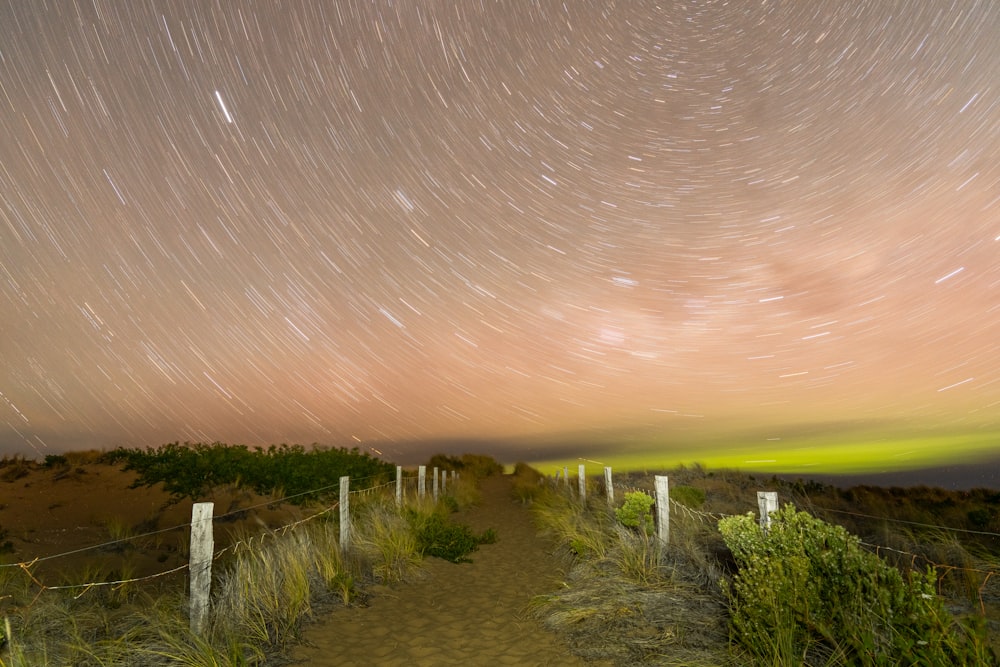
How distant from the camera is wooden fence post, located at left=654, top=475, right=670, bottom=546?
30.0 ft

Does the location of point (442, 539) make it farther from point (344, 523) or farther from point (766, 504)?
point (766, 504)

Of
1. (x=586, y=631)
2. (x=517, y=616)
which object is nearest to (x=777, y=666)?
(x=586, y=631)

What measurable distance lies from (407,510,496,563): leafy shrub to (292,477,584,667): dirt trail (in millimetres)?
278

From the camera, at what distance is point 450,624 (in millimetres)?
7363

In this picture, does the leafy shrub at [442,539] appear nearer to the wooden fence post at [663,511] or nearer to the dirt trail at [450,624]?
the dirt trail at [450,624]

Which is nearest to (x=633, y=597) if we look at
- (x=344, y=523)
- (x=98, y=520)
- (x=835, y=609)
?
(x=835, y=609)

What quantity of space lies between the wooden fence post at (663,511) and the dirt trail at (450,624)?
1.86m

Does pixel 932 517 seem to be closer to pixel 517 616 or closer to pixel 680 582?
pixel 680 582

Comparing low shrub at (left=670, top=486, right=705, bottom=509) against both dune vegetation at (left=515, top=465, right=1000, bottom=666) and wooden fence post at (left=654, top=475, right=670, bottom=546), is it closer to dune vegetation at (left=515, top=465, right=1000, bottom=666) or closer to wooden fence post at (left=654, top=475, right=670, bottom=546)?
dune vegetation at (left=515, top=465, right=1000, bottom=666)

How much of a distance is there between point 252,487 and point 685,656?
18253 millimetres

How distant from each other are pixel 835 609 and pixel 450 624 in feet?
14.5

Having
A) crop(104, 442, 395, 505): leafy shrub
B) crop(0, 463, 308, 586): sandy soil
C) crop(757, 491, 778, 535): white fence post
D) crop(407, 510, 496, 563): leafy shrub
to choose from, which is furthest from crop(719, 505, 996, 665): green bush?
crop(104, 442, 395, 505): leafy shrub

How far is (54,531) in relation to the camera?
15867 millimetres

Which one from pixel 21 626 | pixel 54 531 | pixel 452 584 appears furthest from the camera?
pixel 54 531
